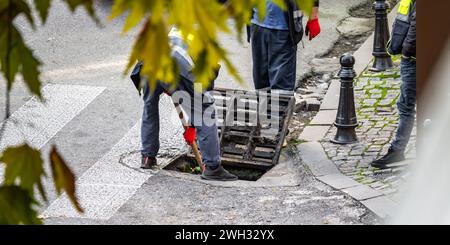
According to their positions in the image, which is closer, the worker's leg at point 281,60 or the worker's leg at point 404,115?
the worker's leg at point 404,115

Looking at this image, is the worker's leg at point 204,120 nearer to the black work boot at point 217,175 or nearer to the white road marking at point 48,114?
the black work boot at point 217,175

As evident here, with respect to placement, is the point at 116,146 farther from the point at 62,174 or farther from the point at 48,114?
the point at 62,174

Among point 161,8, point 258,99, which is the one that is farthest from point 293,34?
point 161,8

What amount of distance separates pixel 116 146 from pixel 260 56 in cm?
164

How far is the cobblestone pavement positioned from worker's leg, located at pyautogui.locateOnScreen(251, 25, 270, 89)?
828 millimetres

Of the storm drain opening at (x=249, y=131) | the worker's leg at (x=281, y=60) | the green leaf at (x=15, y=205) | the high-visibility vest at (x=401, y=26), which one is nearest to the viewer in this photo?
the green leaf at (x=15, y=205)

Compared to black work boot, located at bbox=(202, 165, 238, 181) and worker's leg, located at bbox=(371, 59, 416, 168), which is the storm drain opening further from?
worker's leg, located at bbox=(371, 59, 416, 168)

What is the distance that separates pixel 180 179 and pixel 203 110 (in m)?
0.64

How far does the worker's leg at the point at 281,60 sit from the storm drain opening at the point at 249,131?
0.14m

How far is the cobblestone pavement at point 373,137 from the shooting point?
26.7 feet

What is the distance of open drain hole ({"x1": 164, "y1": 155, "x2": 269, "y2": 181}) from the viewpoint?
8.62 metres

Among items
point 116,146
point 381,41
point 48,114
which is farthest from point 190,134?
point 381,41

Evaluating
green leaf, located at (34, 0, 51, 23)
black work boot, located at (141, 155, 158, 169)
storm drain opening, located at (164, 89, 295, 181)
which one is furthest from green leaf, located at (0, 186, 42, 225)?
storm drain opening, located at (164, 89, 295, 181)

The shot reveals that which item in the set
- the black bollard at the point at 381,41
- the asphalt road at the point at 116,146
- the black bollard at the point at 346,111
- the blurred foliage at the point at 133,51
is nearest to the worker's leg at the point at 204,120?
the asphalt road at the point at 116,146
